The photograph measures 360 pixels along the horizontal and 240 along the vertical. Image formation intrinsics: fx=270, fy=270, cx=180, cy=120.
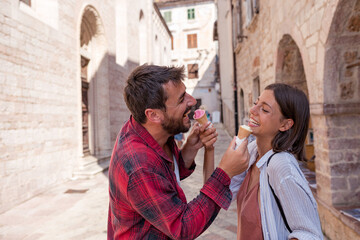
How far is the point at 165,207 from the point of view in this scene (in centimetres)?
111

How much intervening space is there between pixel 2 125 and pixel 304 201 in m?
5.21

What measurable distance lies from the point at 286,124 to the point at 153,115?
2.62ft

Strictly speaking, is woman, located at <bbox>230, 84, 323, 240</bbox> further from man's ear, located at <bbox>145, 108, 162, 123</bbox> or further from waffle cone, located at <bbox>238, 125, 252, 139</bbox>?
man's ear, located at <bbox>145, 108, 162, 123</bbox>

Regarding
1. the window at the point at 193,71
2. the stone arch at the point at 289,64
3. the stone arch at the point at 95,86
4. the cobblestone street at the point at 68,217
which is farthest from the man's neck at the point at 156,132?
the window at the point at 193,71

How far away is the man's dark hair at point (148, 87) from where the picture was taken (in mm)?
1333

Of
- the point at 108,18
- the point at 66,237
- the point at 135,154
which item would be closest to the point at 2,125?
the point at 66,237

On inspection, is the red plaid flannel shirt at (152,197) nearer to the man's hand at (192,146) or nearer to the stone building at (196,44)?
the man's hand at (192,146)

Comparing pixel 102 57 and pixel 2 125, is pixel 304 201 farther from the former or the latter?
pixel 102 57

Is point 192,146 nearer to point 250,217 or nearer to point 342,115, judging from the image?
point 250,217

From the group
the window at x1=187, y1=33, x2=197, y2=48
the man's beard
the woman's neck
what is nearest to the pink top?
the woman's neck

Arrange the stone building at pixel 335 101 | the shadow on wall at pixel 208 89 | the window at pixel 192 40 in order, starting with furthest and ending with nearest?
the window at pixel 192 40 < the shadow on wall at pixel 208 89 < the stone building at pixel 335 101

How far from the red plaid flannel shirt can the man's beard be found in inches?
4.8

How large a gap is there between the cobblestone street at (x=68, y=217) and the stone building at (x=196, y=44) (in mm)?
23360

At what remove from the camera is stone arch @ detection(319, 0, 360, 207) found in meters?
3.08
